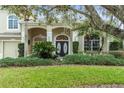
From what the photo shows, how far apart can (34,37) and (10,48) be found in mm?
2767

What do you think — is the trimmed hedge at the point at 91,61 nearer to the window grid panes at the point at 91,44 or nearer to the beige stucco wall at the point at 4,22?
the window grid panes at the point at 91,44

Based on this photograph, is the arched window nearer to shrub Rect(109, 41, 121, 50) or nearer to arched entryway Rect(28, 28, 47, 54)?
arched entryway Rect(28, 28, 47, 54)

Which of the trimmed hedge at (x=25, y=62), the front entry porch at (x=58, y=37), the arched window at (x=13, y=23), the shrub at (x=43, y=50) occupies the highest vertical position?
the arched window at (x=13, y=23)

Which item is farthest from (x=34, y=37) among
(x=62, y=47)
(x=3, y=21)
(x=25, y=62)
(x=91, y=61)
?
(x=91, y=61)

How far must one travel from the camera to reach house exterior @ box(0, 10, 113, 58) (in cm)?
2850

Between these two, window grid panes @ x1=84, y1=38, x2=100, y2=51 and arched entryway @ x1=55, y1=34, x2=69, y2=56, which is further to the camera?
arched entryway @ x1=55, y1=34, x2=69, y2=56

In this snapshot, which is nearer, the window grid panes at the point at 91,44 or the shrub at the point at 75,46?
the shrub at the point at 75,46

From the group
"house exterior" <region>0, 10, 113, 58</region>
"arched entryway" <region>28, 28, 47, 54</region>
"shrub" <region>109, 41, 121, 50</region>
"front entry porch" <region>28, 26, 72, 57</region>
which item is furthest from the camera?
"arched entryway" <region>28, 28, 47, 54</region>

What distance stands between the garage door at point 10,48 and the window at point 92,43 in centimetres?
710

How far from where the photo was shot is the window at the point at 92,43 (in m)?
29.1

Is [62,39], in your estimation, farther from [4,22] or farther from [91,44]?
[4,22]

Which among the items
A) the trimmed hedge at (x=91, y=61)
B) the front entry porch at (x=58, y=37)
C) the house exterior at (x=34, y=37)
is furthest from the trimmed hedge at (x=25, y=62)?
the front entry porch at (x=58, y=37)

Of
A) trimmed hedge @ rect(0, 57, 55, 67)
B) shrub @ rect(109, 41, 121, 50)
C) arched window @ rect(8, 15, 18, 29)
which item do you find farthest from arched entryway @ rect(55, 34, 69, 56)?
trimmed hedge @ rect(0, 57, 55, 67)
